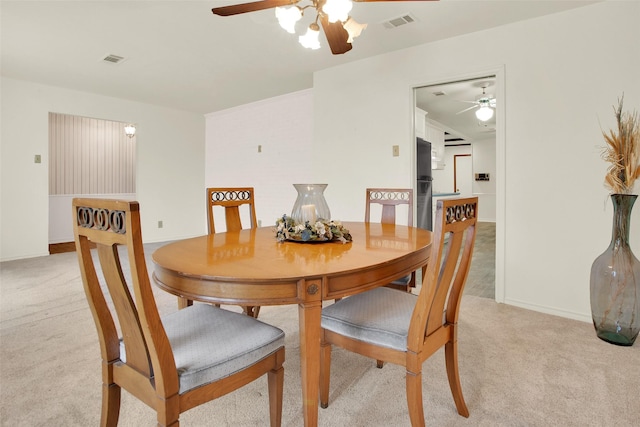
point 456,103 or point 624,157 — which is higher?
point 456,103

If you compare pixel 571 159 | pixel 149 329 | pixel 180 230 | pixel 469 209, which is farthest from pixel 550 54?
pixel 180 230

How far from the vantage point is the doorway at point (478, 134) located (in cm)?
296

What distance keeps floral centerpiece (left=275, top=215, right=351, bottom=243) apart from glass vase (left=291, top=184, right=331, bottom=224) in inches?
1.2

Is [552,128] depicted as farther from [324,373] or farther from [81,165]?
[81,165]

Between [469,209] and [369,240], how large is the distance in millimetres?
522

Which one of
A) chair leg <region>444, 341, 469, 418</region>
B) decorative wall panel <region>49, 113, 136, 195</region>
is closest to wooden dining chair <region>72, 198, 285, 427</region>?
chair leg <region>444, 341, 469, 418</region>

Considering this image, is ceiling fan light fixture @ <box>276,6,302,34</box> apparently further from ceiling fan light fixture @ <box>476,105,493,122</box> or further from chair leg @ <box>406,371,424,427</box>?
ceiling fan light fixture @ <box>476,105,493,122</box>

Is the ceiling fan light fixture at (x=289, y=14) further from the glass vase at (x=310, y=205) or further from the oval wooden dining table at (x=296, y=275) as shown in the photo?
the oval wooden dining table at (x=296, y=275)

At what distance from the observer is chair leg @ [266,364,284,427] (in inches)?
49.9

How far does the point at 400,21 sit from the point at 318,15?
1.36 meters

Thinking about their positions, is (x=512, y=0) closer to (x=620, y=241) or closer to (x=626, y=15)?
(x=626, y=15)

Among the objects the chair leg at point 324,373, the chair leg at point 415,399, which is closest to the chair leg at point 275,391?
the chair leg at point 324,373

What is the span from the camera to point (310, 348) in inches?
46.3

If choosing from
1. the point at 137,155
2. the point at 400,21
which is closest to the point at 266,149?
the point at 137,155
